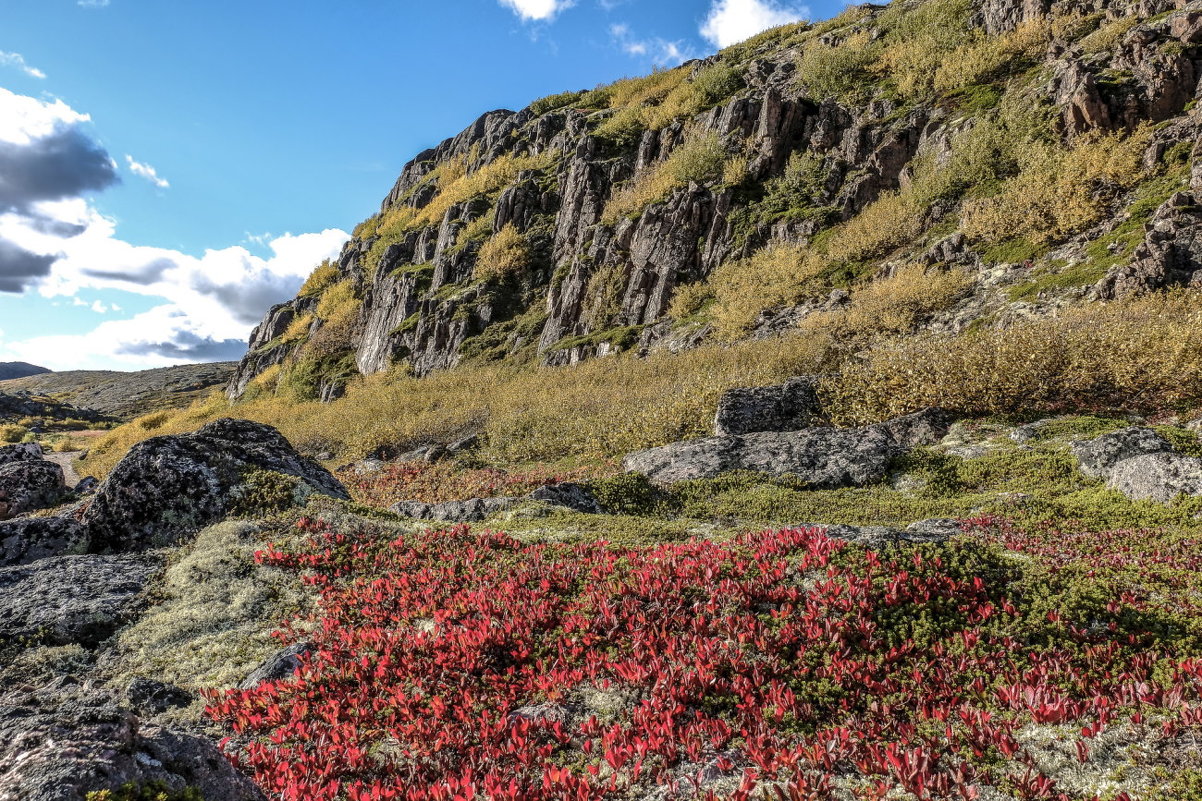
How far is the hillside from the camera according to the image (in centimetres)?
457

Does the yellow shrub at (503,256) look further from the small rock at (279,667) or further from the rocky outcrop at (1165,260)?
the small rock at (279,667)

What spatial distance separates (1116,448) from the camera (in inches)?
520

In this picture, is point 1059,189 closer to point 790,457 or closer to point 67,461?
point 790,457

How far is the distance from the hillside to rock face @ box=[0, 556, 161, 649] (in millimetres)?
79

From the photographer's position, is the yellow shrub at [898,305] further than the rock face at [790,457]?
Yes

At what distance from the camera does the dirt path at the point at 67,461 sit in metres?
38.2

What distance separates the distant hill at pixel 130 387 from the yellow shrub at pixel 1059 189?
432ft

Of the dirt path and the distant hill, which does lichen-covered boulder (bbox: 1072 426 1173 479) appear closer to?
the dirt path

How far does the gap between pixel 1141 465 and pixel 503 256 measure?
55157mm

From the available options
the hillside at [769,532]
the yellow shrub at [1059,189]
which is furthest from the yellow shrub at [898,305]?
the yellow shrub at [1059,189]

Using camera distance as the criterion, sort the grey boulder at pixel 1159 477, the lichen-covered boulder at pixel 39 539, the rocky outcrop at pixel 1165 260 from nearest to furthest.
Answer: the grey boulder at pixel 1159 477 < the lichen-covered boulder at pixel 39 539 < the rocky outcrop at pixel 1165 260

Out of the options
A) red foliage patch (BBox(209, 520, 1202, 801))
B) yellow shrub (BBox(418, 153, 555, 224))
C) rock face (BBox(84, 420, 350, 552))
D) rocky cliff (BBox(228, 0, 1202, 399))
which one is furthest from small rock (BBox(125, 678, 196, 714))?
yellow shrub (BBox(418, 153, 555, 224))

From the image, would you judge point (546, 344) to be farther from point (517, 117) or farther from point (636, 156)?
point (517, 117)

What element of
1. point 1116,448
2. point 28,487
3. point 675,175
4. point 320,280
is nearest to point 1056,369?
point 1116,448
